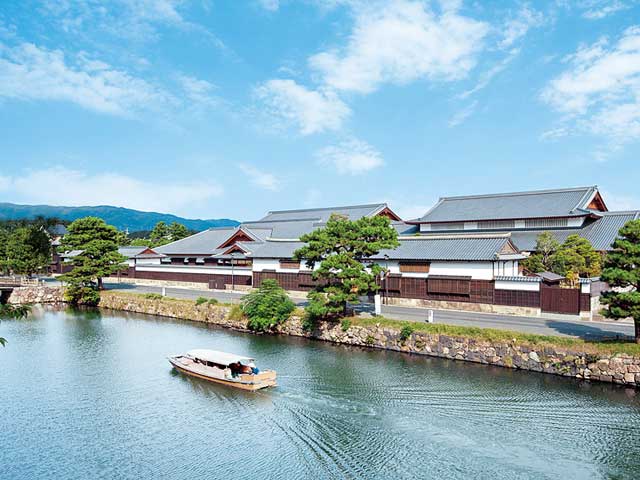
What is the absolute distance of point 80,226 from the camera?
44781 millimetres

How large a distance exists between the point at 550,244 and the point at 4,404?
34.9 m

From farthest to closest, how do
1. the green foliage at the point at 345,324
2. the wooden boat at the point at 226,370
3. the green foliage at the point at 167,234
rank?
the green foliage at the point at 167,234
the green foliage at the point at 345,324
the wooden boat at the point at 226,370

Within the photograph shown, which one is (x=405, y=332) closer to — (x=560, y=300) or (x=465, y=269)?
(x=465, y=269)

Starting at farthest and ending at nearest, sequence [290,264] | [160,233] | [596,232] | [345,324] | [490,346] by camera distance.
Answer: [160,233], [290,264], [596,232], [345,324], [490,346]

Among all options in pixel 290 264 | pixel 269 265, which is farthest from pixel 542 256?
pixel 269 265

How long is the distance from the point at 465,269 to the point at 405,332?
28.3 ft

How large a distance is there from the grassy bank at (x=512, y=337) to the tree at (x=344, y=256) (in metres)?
1.85

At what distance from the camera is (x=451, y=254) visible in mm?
32188

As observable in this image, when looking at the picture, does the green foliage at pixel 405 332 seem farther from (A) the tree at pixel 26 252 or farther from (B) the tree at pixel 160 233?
(B) the tree at pixel 160 233

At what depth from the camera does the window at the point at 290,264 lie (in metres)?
40.2

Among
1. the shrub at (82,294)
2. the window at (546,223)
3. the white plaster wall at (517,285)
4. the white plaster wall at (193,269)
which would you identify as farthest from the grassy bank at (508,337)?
the shrub at (82,294)

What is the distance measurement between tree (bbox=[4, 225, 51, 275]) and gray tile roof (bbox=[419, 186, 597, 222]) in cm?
4303

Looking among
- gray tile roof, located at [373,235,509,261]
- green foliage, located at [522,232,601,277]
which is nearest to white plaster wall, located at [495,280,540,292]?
gray tile roof, located at [373,235,509,261]

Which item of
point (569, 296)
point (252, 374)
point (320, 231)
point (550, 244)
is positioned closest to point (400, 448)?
point (252, 374)
